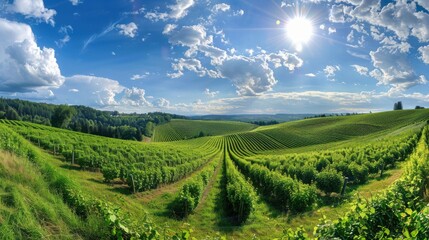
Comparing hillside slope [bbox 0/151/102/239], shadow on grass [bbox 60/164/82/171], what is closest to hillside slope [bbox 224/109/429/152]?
shadow on grass [bbox 60/164/82/171]

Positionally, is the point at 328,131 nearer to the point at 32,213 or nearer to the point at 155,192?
the point at 155,192

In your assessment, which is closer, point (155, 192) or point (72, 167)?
point (155, 192)

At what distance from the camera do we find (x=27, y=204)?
589 centimetres

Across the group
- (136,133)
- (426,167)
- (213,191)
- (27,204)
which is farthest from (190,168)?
(136,133)

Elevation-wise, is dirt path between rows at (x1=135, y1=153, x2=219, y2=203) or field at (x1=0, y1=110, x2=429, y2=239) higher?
field at (x1=0, y1=110, x2=429, y2=239)

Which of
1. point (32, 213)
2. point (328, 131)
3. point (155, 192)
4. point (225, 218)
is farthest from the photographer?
point (328, 131)

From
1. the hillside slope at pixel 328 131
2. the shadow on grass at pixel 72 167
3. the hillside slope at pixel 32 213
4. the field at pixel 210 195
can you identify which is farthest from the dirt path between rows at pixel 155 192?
the hillside slope at pixel 328 131

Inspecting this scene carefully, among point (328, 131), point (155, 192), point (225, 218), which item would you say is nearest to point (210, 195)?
point (155, 192)

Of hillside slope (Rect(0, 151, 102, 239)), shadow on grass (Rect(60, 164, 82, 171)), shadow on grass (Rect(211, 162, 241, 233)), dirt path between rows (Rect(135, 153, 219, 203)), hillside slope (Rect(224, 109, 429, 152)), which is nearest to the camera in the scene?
hillside slope (Rect(0, 151, 102, 239))

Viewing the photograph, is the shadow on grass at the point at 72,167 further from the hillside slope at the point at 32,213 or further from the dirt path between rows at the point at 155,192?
the hillside slope at the point at 32,213

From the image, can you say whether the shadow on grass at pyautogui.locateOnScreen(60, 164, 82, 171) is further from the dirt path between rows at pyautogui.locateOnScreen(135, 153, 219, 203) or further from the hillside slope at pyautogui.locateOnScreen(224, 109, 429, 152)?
the hillside slope at pyautogui.locateOnScreen(224, 109, 429, 152)

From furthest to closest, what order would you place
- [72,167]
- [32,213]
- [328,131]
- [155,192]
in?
[328,131]
[72,167]
[155,192]
[32,213]

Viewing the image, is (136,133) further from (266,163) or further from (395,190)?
(395,190)

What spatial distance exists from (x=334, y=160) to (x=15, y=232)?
3545 cm
